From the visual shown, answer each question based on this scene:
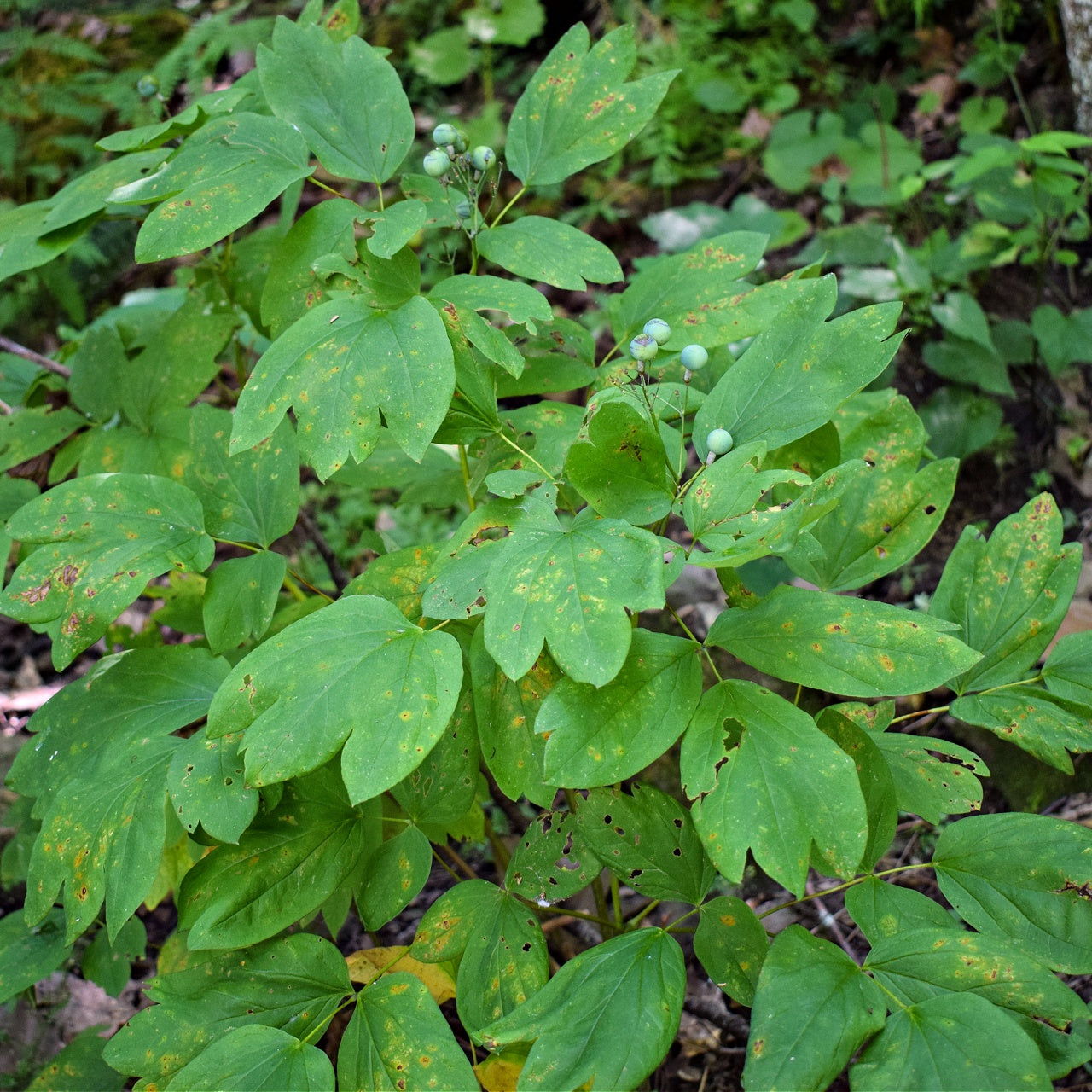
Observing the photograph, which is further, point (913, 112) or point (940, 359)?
point (913, 112)

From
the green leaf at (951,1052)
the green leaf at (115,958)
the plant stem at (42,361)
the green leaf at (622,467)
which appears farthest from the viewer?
the plant stem at (42,361)

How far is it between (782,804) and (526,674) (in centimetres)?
39

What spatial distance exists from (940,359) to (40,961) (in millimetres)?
2931

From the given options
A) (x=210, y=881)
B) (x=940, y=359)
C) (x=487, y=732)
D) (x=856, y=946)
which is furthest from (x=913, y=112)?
(x=210, y=881)

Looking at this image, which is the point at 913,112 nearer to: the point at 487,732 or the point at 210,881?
the point at 487,732

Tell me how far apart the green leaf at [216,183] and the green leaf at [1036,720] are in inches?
53.3

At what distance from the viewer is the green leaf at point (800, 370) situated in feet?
4.12

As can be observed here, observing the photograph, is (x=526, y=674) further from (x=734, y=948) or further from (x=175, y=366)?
(x=175, y=366)

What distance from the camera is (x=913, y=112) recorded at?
13.3 feet

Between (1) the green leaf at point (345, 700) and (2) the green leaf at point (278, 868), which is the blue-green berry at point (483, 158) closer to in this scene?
(1) the green leaf at point (345, 700)

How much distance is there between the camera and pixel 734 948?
4.23ft

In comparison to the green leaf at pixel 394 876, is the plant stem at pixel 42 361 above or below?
above

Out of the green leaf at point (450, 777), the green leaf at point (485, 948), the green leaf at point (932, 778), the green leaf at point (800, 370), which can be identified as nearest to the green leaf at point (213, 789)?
the green leaf at point (450, 777)

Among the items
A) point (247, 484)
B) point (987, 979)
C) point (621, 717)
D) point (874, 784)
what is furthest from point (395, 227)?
point (987, 979)
